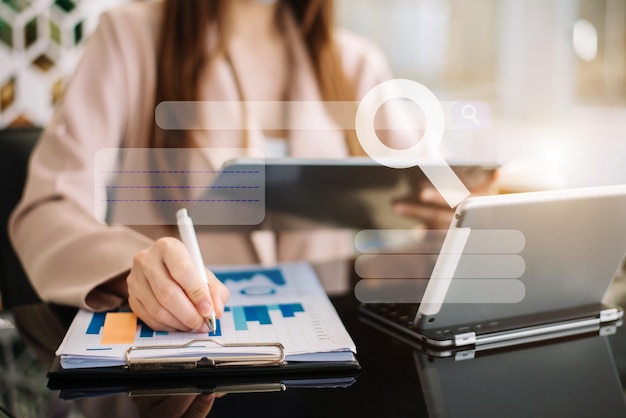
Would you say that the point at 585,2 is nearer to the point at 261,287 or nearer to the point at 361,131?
the point at 361,131

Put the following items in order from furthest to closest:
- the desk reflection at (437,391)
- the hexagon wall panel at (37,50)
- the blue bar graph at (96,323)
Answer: the hexagon wall panel at (37,50) < the blue bar graph at (96,323) < the desk reflection at (437,391)

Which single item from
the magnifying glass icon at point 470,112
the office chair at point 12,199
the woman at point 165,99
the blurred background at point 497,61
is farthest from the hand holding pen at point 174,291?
the blurred background at point 497,61

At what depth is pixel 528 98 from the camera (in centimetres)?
164

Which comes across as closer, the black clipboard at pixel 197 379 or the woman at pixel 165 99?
the black clipboard at pixel 197 379

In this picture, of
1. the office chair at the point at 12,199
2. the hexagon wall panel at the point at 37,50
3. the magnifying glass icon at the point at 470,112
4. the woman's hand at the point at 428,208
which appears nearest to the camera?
the magnifying glass icon at the point at 470,112

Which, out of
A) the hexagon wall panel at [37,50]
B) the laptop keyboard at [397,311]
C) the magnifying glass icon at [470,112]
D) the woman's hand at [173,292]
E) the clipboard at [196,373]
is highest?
the hexagon wall panel at [37,50]

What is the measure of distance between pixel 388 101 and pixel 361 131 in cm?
8

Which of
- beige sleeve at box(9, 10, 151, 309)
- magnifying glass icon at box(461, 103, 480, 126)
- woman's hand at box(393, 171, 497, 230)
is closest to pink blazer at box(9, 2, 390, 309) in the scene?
beige sleeve at box(9, 10, 151, 309)

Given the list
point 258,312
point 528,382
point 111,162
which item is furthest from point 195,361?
point 111,162

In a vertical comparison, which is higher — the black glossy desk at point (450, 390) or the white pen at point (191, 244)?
the white pen at point (191, 244)

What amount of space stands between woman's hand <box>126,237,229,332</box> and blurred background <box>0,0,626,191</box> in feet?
2.72

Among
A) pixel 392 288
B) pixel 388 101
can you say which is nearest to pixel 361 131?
pixel 388 101

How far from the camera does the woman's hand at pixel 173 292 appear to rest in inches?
18.1

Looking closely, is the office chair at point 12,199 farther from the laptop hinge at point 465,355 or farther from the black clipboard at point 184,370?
the laptop hinge at point 465,355
